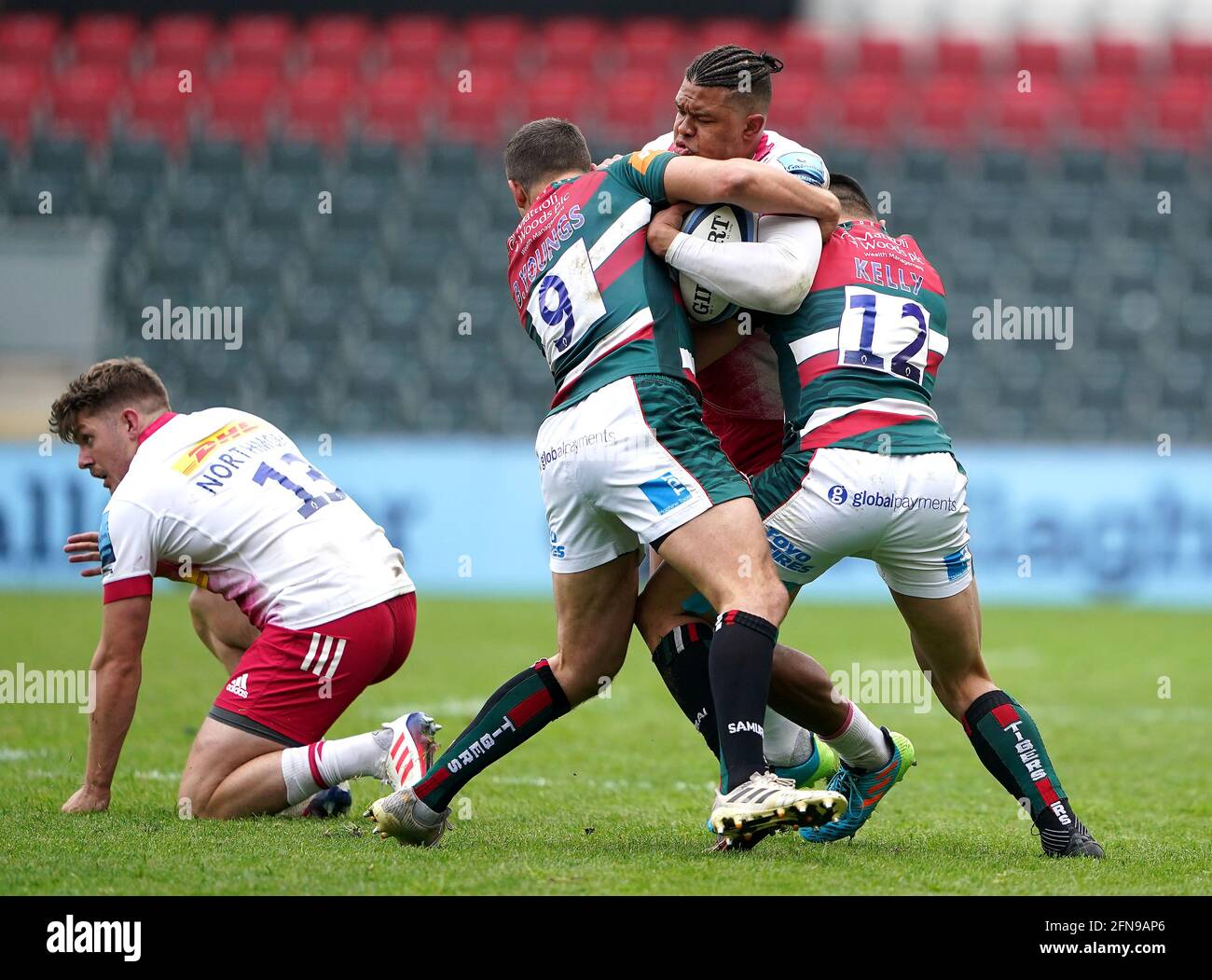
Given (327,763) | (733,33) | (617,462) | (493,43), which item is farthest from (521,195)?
(733,33)

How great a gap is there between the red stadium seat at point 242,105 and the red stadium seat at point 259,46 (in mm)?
788

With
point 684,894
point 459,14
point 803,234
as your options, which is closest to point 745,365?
point 803,234

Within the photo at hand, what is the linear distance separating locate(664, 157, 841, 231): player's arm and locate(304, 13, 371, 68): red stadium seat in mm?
16822

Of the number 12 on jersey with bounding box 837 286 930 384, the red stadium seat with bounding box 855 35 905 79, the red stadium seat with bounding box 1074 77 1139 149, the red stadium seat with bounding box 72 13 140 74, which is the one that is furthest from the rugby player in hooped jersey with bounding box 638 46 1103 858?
the red stadium seat with bounding box 855 35 905 79

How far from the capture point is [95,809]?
5.03 meters

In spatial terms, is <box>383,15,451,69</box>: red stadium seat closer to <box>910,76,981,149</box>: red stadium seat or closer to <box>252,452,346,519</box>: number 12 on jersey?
<box>910,76,981,149</box>: red stadium seat

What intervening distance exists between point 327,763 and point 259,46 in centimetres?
1697

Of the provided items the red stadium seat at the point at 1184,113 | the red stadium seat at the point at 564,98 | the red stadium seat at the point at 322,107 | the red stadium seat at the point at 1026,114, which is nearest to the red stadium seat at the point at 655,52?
the red stadium seat at the point at 564,98

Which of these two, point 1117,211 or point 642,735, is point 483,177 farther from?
point 642,735

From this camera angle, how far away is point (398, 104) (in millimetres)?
19062

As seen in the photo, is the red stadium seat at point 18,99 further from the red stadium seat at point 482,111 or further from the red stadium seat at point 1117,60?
the red stadium seat at point 1117,60

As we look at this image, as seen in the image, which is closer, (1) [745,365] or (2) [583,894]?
(2) [583,894]

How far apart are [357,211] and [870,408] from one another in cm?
1444

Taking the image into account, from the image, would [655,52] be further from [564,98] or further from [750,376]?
[750,376]
